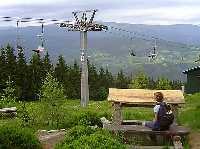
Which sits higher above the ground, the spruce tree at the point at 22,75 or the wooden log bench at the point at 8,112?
the wooden log bench at the point at 8,112

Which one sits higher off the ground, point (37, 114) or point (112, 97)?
point (112, 97)

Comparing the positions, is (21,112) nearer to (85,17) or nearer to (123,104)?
(123,104)

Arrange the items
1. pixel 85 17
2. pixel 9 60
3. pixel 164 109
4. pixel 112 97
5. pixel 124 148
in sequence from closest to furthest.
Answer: pixel 124 148
pixel 164 109
pixel 112 97
pixel 85 17
pixel 9 60

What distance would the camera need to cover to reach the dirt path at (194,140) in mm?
12816

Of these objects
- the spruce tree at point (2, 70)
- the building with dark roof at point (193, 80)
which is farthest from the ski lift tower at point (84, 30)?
the spruce tree at point (2, 70)

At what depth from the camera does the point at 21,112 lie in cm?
2069

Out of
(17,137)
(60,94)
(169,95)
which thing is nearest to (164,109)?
(169,95)

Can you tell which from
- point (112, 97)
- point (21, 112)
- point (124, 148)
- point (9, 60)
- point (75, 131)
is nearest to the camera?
point (124, 148)

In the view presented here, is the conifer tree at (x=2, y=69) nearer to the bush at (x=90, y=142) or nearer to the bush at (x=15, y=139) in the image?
the bush at (x=15, y=139)

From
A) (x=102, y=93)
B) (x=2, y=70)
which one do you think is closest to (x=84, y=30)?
(x=2, y=70)

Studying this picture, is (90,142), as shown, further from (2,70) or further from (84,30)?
(2,70)

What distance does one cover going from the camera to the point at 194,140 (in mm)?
13469

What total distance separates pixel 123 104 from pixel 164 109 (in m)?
1.47

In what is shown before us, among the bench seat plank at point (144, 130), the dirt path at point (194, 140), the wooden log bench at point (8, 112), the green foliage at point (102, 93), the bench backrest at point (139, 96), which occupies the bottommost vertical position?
the green foliage at point (102, 93)
